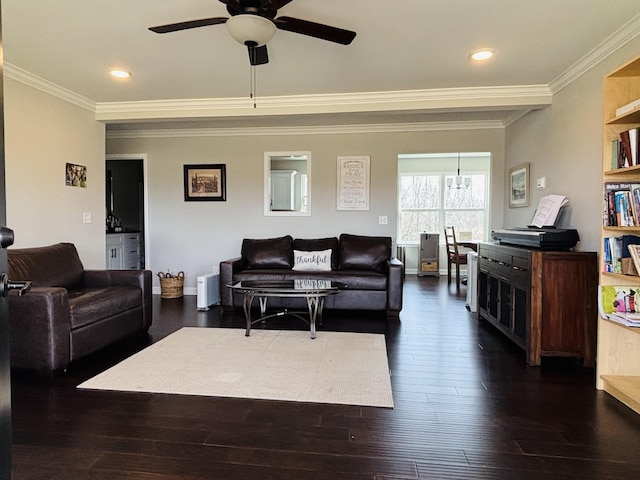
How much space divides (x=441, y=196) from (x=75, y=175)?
21.0 ft

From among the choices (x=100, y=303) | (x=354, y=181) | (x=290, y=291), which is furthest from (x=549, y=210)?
(x=100, y=303)

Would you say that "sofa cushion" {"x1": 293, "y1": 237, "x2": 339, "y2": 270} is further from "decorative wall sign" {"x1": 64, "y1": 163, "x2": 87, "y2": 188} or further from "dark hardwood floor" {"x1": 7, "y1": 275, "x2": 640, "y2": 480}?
"decorative wall sign" {"x1": 64, "y1": 163, "x2": 87, "y2": 188}

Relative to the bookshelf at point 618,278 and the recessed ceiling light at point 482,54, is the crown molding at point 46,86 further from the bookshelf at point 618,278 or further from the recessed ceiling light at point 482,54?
the bookshelf at point 618,278

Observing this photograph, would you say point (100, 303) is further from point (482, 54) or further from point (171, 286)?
point (482, 54)

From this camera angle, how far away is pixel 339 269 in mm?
4992

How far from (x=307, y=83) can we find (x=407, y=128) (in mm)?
1981

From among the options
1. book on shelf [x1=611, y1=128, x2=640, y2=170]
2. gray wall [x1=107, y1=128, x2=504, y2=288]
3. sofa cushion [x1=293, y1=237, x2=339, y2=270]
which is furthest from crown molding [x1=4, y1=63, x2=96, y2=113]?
book on shelf [x1=611, y1=128, x2=640, y2=170]

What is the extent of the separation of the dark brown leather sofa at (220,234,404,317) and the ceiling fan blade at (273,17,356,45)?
266 cm

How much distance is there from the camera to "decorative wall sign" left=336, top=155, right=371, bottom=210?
5.50 meters

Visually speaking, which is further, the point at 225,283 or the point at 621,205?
the point at 225,283

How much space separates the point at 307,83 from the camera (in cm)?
386

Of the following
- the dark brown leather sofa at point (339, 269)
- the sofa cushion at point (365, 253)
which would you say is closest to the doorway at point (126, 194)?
the dark brown leather sofa at point (339, 269)

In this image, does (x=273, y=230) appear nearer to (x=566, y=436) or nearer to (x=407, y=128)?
(x=407, y=128)

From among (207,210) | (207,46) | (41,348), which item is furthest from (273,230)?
(41,348)
